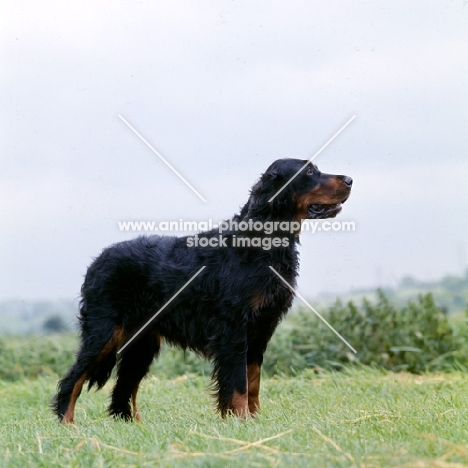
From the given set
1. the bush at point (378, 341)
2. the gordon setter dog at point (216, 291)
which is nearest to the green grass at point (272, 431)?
the gordon setter dog at point (216, 291)

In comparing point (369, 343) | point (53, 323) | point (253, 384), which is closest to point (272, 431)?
point (253, 384)

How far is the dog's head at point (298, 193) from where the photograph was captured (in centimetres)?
490

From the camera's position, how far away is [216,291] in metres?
4.93

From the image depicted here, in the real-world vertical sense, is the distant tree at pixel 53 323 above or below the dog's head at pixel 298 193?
below

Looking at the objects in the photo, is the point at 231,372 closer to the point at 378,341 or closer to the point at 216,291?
the point at 216,291

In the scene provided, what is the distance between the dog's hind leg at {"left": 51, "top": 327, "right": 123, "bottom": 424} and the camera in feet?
16.7

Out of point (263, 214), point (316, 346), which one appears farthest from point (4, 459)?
point (316, 346)

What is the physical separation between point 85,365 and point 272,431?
175 centimetres

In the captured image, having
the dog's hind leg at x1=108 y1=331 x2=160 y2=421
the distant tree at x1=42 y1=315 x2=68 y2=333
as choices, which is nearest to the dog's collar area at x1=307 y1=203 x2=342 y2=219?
the dog's hind leg at x1=108 y1=331 x2=160 y2=421

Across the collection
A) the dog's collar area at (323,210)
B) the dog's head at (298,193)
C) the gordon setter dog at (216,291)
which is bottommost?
the gordon setter dog at (216,291)

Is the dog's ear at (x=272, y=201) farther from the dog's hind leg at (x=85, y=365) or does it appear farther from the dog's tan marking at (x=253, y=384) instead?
the dog's hind leg at (x=85, y=365)

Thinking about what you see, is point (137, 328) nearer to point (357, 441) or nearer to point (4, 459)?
point (4, 459)

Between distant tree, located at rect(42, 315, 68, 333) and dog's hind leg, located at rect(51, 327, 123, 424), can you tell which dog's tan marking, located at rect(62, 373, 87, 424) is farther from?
distant tree, located at rect(42, 315, 68, 333)

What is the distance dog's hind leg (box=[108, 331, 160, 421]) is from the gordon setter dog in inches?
0.5
